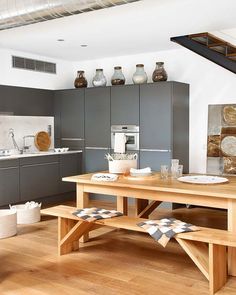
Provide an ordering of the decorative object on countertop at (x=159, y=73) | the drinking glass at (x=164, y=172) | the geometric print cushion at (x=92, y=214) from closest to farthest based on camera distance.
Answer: the geometric print cushion at (x=92, y=214) → the drinking glass at (x=164, y=172) → the decorative object on countertop at (x=159, y=73)

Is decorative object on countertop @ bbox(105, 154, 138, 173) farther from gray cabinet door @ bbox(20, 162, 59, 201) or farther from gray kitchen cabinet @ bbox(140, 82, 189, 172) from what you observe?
gray cabinet door @ bbox(20, 162, 59, 201)

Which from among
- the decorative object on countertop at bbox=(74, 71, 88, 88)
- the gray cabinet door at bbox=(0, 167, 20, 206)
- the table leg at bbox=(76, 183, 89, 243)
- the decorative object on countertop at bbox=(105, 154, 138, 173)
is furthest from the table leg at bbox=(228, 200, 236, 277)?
the decorative object on countertop at bbox=(74, 71, 88, 88)

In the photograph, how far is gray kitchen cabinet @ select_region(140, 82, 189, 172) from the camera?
5770 millimetres

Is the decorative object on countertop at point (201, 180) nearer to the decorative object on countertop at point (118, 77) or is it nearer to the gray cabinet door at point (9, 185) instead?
the gray cabinet door at point (9, 185)

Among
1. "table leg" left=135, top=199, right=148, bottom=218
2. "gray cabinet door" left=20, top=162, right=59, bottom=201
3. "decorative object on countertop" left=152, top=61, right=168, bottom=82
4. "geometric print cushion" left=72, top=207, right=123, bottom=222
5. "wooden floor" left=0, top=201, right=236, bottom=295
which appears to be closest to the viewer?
"wooden floor" left=0, top=201, right=236, bottom=295

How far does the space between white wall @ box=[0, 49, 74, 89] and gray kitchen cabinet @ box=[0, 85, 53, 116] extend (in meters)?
0.19

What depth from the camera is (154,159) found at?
19.5 ft

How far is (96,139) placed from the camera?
6559mm

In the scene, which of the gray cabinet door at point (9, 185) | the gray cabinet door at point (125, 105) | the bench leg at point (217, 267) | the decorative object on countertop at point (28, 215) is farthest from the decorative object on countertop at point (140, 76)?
the bench leg at point (217, 267)

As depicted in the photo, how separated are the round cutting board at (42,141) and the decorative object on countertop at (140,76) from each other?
1.80m

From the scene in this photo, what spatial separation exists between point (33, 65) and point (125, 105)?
1.78 meters

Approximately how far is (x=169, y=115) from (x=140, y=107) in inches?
20.4

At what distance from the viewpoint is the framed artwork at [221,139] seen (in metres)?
5.78

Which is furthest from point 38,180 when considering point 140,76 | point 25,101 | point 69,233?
point 69,233
